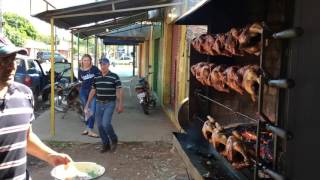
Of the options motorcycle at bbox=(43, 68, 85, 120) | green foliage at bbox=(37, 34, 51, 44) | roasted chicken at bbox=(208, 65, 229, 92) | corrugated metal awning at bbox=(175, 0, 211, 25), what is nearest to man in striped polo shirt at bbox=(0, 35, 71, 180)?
roasted chicken at bbox=(208, 65, 229, 92)

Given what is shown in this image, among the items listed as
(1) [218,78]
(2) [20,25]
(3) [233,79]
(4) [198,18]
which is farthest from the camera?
(2) [20,25]

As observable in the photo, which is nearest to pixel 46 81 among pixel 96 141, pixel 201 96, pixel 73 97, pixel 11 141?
pixel 73 97

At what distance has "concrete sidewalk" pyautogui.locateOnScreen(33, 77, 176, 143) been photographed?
10161mm

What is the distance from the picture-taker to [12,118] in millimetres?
2805

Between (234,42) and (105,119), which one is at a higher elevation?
(234,42)

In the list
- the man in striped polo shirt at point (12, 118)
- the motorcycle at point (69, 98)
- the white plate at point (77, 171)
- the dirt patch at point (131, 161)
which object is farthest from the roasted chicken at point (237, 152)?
the motorcycle at point (69, 98)

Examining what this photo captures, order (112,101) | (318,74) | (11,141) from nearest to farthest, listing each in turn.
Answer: (318,74)
(11,141)
(112,101)

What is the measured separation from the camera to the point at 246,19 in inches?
193

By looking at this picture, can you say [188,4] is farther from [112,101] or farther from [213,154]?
[213,154]

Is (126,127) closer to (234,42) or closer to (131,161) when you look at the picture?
(131,161)

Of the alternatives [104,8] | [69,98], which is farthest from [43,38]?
[104,8]

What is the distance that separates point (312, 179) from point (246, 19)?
2.94 metres

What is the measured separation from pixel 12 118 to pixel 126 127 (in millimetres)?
8756

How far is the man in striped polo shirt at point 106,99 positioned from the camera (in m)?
8.82
